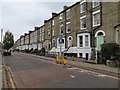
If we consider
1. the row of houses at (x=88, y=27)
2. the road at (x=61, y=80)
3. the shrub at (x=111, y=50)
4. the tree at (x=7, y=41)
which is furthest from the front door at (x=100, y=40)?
the tree at (x=7, y=41)

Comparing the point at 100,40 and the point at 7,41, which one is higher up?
the point at 7,41

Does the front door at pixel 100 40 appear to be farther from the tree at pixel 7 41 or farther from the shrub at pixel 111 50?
the tree at pixel 7 41

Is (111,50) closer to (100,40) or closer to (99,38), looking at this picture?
(100,40)

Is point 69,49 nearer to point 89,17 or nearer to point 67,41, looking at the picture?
point 67,41

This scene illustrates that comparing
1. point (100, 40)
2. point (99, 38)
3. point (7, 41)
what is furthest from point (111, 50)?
point (7, 41)

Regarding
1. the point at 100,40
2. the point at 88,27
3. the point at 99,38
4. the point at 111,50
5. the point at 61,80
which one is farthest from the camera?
the point at 88,27

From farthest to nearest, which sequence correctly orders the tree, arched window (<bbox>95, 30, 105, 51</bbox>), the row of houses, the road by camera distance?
the tree
arched window (<bbox>95, 30, 105, 51</bbox>)
the row of houses
the road

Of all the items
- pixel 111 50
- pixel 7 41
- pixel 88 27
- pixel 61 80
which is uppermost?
pixel 88 27

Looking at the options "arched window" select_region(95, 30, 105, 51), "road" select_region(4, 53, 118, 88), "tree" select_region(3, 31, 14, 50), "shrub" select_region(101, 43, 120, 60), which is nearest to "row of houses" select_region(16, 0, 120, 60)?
"arched window" select_region(95, 30, 105, 51)

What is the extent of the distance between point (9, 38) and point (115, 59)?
49660mm

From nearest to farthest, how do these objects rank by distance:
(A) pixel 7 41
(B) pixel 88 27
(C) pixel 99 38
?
(C) pixel 99 38, (B) pixel 88 27, (A) pixel 7 41

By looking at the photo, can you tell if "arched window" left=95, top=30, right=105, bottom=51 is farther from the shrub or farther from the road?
the road

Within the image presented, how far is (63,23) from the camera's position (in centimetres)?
4638

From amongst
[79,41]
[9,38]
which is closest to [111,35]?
[79,41]
